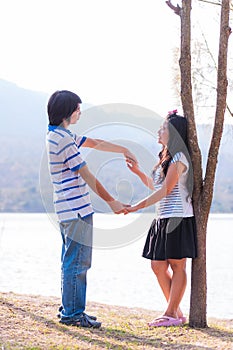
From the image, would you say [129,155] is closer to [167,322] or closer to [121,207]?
[121,207]

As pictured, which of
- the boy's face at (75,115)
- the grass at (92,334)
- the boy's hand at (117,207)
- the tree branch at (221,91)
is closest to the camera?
the grass at (92,334)

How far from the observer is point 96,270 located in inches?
660

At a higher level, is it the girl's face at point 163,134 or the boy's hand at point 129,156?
the girl's face at point 163,134

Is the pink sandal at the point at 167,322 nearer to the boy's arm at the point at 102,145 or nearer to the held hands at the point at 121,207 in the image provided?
the held hands at the point at 121,207

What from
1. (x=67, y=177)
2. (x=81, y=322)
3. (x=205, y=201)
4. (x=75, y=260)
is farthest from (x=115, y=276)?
(x=67, y=177)

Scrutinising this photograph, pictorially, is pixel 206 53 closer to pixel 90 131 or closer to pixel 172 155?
pixel 90 131

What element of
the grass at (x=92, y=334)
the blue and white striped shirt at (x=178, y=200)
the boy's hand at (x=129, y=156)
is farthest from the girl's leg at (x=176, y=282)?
the boy's hand at (x=129, y=156)

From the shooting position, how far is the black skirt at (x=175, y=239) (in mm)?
4754

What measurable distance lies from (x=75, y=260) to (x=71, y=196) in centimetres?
45

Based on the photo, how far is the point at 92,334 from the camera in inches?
170

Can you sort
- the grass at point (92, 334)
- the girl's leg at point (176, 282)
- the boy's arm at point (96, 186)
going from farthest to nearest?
1. the girl's leg at point (176, 282)
2. the boy's arm at point (96, 186)
3. the grass at point (92, 334)

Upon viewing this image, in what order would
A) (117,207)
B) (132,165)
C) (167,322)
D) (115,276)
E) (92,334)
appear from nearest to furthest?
1. (92,334)
2. (117,207)
3. (167,322)
4. (132,165)
5. (115,276)

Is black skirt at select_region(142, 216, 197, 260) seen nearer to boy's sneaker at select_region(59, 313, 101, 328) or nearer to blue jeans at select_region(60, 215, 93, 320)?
blue jeans at select_region(60, 215, 93, 320)

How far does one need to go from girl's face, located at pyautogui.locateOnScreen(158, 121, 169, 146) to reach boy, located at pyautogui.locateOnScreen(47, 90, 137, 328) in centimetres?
64
